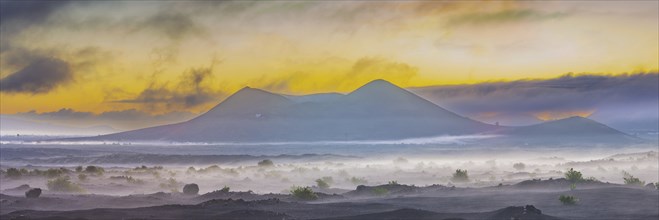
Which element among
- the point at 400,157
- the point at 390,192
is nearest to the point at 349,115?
the point at 400,157

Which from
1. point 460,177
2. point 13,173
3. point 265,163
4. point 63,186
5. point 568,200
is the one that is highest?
point 265,163

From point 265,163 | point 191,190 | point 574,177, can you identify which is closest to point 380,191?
point 191,190

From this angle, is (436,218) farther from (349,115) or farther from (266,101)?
(266,101)

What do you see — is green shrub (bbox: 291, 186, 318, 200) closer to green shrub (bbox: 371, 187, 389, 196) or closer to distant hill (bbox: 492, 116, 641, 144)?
green shrub (bbox: 371, 187, 389, 196)

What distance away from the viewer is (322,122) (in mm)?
107750

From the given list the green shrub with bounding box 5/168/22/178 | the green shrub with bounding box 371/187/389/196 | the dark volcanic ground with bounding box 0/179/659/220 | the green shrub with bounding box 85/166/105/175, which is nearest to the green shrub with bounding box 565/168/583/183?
the dark volcanic ground with bounding box 0/179/659/220

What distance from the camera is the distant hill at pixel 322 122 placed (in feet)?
293

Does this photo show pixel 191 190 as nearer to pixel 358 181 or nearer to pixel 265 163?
pixel 358 181

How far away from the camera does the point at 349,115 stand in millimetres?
107562

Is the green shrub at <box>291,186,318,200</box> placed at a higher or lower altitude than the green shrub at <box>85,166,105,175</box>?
lower

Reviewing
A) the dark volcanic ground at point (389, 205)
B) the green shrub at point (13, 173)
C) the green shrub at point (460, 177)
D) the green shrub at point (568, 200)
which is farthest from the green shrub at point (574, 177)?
the green shrub at point (13, 173)

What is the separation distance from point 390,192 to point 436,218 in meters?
13.4

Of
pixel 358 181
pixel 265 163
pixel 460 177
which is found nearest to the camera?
pixel 460 177

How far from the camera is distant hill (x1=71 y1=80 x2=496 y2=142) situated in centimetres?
8933
